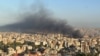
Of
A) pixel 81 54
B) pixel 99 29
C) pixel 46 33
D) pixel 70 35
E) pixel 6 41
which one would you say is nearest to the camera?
pixel 81 54

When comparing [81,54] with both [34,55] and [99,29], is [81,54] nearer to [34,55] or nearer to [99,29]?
[34,55]

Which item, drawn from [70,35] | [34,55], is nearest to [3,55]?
[34,55]

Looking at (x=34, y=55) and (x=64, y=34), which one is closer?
(x=34, y=55)

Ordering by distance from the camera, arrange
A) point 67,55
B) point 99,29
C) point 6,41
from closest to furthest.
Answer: point 67,55, point 6,41, point 99,29

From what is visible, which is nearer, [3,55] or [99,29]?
[3,55]

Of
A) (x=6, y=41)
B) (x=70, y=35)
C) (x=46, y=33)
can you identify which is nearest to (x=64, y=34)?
(x=70, y=35)

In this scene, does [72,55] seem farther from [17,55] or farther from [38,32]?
[38,32]

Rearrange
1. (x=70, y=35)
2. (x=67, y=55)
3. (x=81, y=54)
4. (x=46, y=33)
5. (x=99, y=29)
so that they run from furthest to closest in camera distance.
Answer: (x=99, y=29), (x=46, y=33), (x=70, y=35), (x=81, y=54), (x=67, y=55)

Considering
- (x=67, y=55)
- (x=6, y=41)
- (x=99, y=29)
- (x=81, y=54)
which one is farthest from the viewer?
(x=99, y=29)

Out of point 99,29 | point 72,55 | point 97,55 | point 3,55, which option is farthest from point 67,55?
point 99,29
